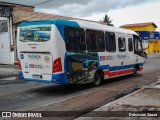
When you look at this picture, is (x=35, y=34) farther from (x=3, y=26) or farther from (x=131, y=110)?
(x=3, y=26)

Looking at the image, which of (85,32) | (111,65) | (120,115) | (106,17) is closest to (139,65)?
(111,65)

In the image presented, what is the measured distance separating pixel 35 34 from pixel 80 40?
2028 mm

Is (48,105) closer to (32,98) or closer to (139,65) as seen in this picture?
(32,98)

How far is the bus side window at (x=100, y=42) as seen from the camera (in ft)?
45.2

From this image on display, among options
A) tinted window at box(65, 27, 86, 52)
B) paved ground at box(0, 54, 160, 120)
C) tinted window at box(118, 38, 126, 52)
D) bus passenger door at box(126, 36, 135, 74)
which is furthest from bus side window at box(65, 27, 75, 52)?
bus passenger door at box(126, 36, 135, 74)

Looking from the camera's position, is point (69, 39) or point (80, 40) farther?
point (80, 40)

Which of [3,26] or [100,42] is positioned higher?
[3,26]

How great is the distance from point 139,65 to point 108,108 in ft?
35.5

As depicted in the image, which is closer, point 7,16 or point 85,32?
point 85,32

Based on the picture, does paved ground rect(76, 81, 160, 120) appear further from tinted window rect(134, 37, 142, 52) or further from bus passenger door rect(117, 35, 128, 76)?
tinted window rect(134, 37, 142, 52)

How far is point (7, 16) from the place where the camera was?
27.8 meters

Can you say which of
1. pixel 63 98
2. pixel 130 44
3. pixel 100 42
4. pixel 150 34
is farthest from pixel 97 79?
pixel 150 34

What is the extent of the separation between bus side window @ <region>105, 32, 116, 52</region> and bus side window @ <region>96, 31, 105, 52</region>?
0.41 meters

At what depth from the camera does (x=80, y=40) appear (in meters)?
12.5
